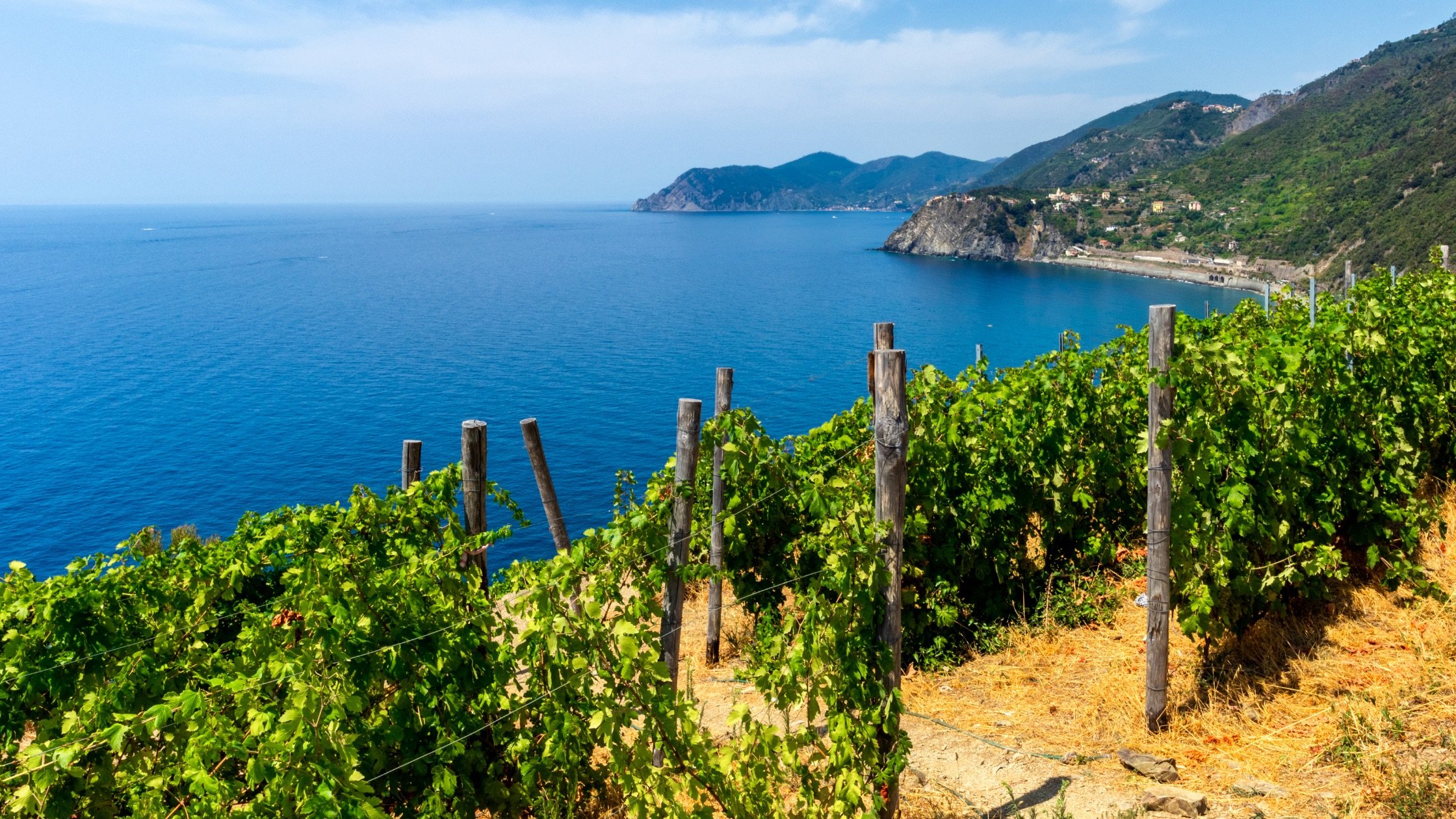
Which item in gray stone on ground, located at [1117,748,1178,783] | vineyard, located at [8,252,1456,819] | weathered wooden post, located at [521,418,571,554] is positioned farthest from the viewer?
weathered wooden post, located at [521,418,571,554]

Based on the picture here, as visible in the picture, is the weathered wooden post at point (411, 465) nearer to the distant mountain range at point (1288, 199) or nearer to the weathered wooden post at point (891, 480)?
the weathered wooden post at point (891, 480)

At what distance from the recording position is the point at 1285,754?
17.4 ft

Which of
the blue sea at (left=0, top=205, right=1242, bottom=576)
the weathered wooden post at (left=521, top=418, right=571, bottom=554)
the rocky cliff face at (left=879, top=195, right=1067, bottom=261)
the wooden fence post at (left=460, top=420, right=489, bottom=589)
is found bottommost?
the blue sea at (left=0, top=205, right=1242, bottom=576)

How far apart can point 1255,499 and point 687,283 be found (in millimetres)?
103234

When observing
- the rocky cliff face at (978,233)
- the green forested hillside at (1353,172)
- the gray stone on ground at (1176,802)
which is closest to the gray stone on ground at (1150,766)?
the gray stone on ground at (1176,802)

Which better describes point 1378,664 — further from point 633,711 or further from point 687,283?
point 687,283

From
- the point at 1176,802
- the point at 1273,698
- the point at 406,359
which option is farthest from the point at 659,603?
the point at 406,359

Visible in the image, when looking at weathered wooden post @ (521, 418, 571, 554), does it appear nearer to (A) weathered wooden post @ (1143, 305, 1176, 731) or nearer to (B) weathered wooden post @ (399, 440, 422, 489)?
(B) weathered wooden post @ (399, 440, 422, 489)

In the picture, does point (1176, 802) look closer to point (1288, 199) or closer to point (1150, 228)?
point (1288, 199)

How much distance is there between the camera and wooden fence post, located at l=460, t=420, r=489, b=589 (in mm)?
5973

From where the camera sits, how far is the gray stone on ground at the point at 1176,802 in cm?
480

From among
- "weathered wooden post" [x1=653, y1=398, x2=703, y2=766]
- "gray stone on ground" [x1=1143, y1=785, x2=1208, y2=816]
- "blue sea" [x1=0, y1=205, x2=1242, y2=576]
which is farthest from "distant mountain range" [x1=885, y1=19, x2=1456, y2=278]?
"weathered wooden post" [x1=653, y1=398, x2=703, y2=766]

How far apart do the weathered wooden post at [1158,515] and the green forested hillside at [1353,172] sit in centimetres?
9269

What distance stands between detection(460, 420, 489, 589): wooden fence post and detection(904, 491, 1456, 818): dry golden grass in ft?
11.7
